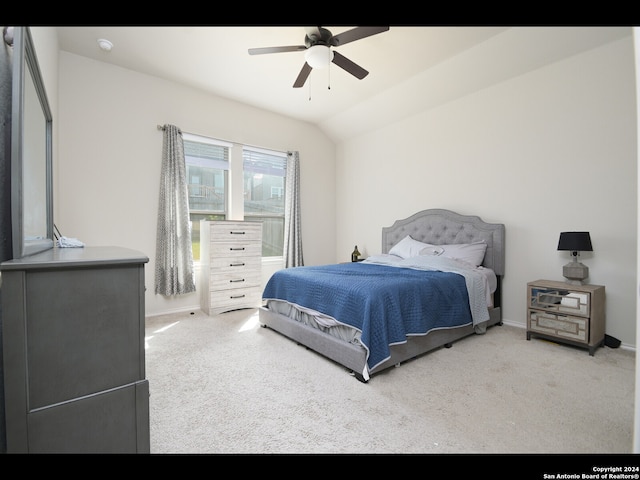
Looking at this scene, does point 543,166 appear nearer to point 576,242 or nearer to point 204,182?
point 576,242

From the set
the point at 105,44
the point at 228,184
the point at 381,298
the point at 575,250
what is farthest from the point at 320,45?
the point at 575,250

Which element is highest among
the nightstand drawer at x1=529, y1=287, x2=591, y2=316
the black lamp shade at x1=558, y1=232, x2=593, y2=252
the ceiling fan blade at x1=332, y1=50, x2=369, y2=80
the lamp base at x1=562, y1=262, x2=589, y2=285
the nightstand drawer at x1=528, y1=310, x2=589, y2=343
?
the ceiling fan blade at x1=332, y1=50, x2=369, y2=80

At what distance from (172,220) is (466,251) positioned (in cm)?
354

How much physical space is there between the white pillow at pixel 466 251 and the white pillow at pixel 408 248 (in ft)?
0.52

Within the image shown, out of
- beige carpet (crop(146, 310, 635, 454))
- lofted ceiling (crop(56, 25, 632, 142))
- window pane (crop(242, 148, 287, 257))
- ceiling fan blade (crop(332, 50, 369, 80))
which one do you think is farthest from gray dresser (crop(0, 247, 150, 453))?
window pane (crop(242, 148, 287, 257))

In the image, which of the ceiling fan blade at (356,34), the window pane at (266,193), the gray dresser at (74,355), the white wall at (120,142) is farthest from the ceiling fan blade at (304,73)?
the gray dresser at (74,355)

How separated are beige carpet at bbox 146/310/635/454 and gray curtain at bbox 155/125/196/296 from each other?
1.14m

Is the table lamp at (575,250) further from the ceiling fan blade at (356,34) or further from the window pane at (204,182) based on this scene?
the window pane at (204,182)

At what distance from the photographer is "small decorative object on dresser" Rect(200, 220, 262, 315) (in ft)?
12.2

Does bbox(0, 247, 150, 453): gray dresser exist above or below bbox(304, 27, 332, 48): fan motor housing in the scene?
below

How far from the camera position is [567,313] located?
8.54ft

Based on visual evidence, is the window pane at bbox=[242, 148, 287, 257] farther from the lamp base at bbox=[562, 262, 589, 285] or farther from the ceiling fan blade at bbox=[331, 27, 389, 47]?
the lamp base at bbox=[562, 262, 589, 285]
